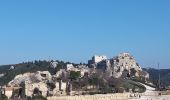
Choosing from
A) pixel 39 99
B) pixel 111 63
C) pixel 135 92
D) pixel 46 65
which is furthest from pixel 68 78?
pixel 111 63

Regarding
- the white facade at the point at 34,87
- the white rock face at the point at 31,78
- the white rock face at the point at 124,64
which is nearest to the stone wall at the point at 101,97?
the white facade at the point at 34,87

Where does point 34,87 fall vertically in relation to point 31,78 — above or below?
below

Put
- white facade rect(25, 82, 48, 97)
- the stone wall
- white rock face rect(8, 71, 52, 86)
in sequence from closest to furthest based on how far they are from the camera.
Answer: white facade rect(25, 82, 48, 97), the stone wall, white rock face rect(8, 71, 52, 86)

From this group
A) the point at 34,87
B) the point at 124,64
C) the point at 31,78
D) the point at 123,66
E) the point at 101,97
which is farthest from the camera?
the point at 124,64

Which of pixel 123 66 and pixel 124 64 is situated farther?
pixel 124 64

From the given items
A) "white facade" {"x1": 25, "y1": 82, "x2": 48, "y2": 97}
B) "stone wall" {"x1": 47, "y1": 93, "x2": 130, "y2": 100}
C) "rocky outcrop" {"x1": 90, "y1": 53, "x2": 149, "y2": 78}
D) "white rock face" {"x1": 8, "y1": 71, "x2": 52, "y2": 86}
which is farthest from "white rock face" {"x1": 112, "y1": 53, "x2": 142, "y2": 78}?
"white facade" {"x1": 25, "y1": 82, "x2": 48, "y2": 97}

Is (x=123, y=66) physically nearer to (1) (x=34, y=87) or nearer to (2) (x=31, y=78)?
(2) (x=31, y=78)

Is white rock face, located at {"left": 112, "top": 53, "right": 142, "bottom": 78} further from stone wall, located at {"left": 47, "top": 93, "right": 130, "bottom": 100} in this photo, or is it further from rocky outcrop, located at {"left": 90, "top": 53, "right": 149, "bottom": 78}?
stone wall, located at {"left": 47, "top": 93, "right": 130, "bottom": 100}

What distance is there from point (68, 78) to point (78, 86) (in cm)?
540

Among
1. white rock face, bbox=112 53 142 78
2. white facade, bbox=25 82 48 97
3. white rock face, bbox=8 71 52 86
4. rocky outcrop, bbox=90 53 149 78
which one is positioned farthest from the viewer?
white rock face, bbox=112 53 142 78

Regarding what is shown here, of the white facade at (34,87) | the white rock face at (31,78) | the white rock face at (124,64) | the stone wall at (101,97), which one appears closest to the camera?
the white facade at (34,87)

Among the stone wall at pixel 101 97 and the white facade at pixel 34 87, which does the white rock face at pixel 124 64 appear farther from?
the white facade at pixel 34 87

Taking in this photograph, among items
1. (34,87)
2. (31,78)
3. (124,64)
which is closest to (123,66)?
(124,64)

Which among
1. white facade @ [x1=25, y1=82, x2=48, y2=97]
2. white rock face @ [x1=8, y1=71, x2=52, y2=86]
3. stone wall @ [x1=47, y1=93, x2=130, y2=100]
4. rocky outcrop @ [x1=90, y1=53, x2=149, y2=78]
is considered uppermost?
rocky outcrop @ [x1=90, y1=53, x2=149, y2=78]
